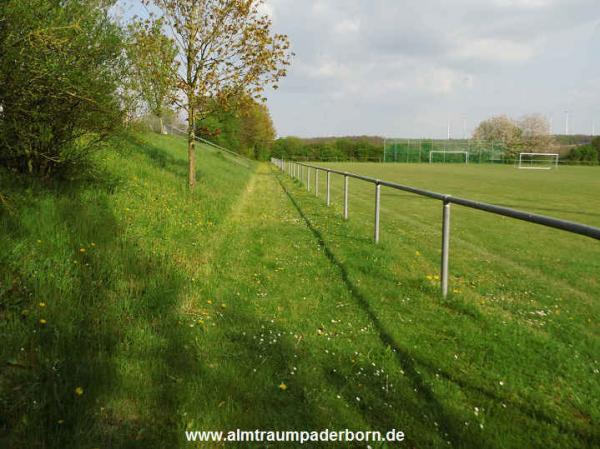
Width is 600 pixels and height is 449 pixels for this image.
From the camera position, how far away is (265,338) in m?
3.69

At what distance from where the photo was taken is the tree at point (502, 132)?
10469 cm

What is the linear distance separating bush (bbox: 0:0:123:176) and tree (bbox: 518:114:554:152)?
11044 centimetres

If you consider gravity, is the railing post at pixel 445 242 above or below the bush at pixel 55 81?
below

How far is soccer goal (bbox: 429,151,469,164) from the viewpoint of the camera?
95375mm

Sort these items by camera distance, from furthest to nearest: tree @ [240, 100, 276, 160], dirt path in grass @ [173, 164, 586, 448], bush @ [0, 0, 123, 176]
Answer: tree @ [240, 100, 276, 160] → bush @ [0, 0, 123, 176] → dirt path in grass @ [173, 164, 586, 448]

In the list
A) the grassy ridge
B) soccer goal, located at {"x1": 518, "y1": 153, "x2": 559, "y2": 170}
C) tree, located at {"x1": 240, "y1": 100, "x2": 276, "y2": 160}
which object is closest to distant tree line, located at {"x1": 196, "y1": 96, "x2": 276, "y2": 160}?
tree, located at {"x1": 240, "y1": 100, "x2": 276, "y2": 160}

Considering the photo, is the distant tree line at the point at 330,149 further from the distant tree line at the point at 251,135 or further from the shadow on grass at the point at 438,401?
the shadow on grass at the point at 438,401

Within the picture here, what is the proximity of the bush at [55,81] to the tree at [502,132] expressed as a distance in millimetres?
106776

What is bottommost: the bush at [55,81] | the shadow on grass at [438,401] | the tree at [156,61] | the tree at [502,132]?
the shadow on grass at [438,401]

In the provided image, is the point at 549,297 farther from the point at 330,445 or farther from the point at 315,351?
the point at 330,445

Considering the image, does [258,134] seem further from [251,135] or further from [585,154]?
[585,154]

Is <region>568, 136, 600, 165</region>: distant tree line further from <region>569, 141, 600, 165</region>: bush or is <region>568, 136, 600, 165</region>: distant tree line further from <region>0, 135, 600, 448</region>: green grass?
<region>0, 135, 600, 448</region>: green grass

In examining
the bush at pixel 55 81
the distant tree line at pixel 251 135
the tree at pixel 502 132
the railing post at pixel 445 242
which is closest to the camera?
the bush at pixel 55 81

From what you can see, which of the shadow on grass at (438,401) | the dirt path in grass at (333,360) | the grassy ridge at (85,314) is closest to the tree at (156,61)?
the grassy ridge at (85,314)
